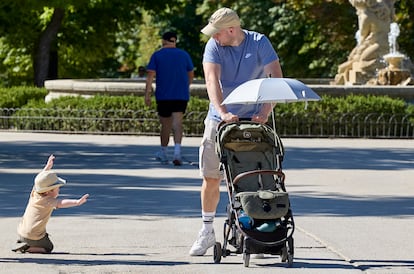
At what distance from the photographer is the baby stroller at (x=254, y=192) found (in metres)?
8.85

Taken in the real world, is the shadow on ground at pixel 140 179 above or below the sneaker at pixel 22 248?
below

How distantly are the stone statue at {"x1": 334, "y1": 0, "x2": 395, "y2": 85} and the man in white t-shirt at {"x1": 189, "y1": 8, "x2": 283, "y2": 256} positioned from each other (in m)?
20.7

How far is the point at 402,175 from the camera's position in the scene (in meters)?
16.7

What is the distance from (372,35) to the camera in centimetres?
3033

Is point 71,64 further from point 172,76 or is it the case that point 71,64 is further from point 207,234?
point 207,234

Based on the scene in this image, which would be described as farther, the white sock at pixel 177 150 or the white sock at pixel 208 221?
the white sock at pixel 177 150

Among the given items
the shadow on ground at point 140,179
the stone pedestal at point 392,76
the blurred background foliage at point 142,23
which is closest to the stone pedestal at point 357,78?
the stone pedestal at point 392,76

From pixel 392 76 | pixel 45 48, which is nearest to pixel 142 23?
pixel 45 48

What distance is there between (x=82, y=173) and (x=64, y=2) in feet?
45.7

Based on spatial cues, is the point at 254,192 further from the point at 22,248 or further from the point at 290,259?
the point at 22,248

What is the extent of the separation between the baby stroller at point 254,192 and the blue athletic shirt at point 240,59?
32 centimetres

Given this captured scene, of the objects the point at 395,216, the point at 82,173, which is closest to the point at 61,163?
the point at 82,173

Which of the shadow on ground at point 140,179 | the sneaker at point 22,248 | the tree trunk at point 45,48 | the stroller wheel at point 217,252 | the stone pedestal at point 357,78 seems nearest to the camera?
the stroller wheel at point 217,252

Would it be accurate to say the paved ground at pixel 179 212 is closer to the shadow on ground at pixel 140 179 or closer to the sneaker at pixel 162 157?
the shadow on ground at pixel 140 179
